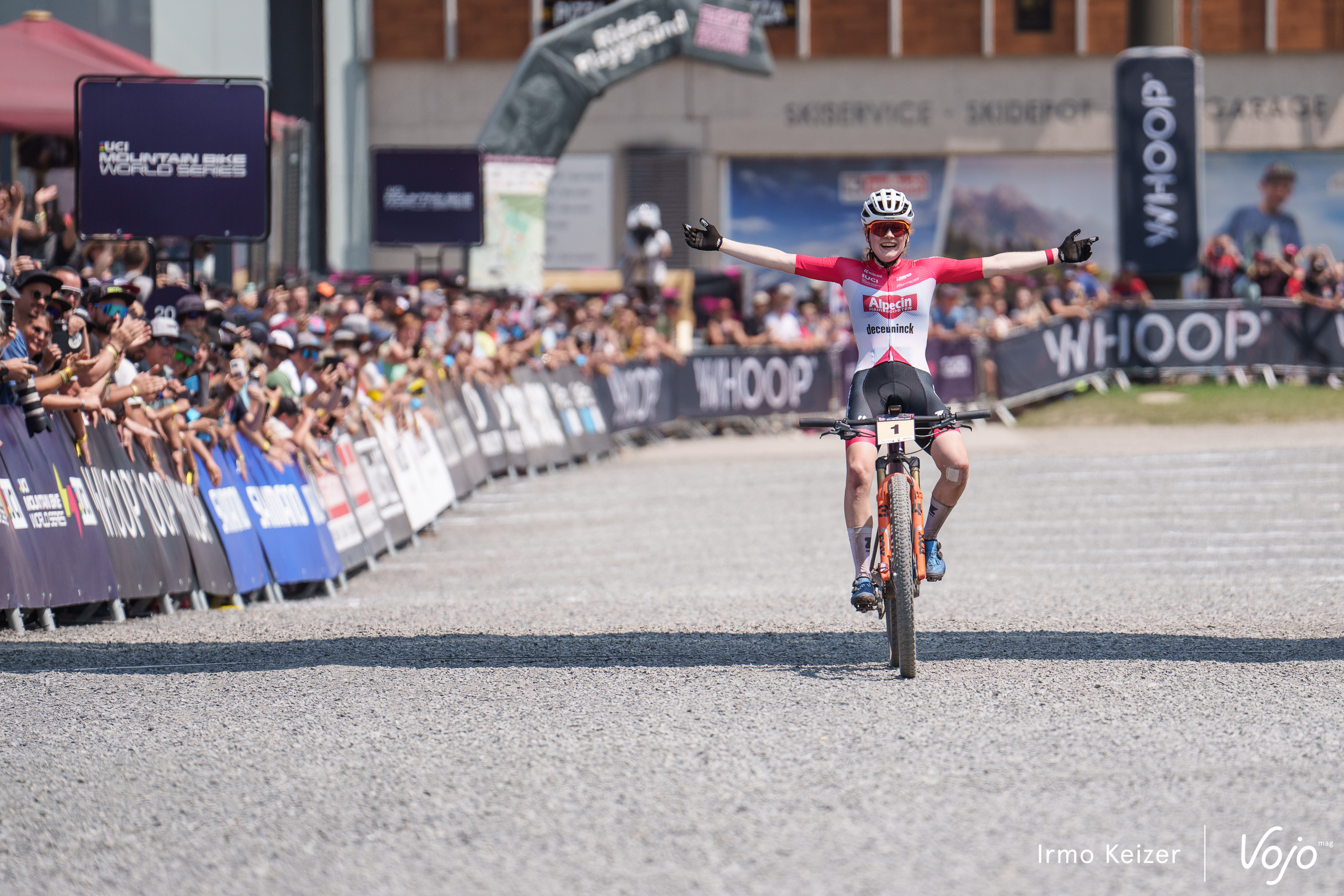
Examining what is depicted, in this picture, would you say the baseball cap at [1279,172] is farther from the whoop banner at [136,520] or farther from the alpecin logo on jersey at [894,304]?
the alpecin logo on jersey at [894,304]

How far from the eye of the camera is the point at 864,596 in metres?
7.73

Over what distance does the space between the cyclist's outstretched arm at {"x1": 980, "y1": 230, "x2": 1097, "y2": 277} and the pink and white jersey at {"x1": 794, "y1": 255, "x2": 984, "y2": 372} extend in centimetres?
8

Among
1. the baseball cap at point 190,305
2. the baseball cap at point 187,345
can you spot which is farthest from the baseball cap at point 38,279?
the baseball cap at point 190,305

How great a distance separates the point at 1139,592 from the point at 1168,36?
1745 centimetres

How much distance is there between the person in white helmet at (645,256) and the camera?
87.8 ft

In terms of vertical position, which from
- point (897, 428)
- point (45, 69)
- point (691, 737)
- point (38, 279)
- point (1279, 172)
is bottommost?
point (691, 737)

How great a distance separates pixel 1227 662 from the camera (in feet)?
26.2

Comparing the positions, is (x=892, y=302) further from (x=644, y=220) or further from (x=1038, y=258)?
(x=644, y=220)

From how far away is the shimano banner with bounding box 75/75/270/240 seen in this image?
41.4 feet

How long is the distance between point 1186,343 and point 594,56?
31.9 feet

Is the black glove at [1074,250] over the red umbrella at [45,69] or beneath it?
beneath

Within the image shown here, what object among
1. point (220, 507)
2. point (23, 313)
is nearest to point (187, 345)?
point (220, 507)

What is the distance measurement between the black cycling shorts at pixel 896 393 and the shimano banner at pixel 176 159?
6164mm

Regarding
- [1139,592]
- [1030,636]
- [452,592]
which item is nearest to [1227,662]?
[1030,636]
